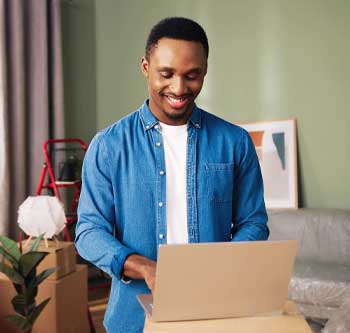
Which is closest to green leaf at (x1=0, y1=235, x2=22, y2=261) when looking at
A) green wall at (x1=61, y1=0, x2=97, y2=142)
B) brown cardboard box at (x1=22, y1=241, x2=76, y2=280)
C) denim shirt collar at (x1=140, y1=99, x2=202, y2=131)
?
brown cardboard box at (x1=22, y1=241, x2=76, y2=280)

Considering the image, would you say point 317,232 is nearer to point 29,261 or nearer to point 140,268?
point 29,261

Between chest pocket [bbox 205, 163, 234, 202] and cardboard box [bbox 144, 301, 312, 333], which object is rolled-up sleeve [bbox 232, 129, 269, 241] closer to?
chest pocket [bbox 205, 163, 234, 202]

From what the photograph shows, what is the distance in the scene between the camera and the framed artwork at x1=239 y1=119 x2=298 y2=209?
340 cm

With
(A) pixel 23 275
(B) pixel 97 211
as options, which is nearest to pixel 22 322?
(A) pixel 23 275

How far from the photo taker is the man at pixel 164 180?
1.04 metres

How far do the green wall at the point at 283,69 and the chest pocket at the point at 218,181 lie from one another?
2429mm

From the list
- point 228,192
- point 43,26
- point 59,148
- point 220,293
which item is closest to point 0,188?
point 59,148

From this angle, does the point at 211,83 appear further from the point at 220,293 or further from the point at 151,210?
the point at 220,293

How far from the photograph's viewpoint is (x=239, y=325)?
81cm

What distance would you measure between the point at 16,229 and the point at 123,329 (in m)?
2.72

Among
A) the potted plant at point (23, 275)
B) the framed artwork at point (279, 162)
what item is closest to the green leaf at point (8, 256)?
the potted plant at point (23, 275)

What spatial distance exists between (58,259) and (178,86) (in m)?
1.75

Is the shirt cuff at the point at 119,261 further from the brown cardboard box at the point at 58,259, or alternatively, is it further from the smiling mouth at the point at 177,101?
the brown cardboard box at the point at 58,259

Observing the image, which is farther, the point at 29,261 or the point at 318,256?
the point at 318,256
